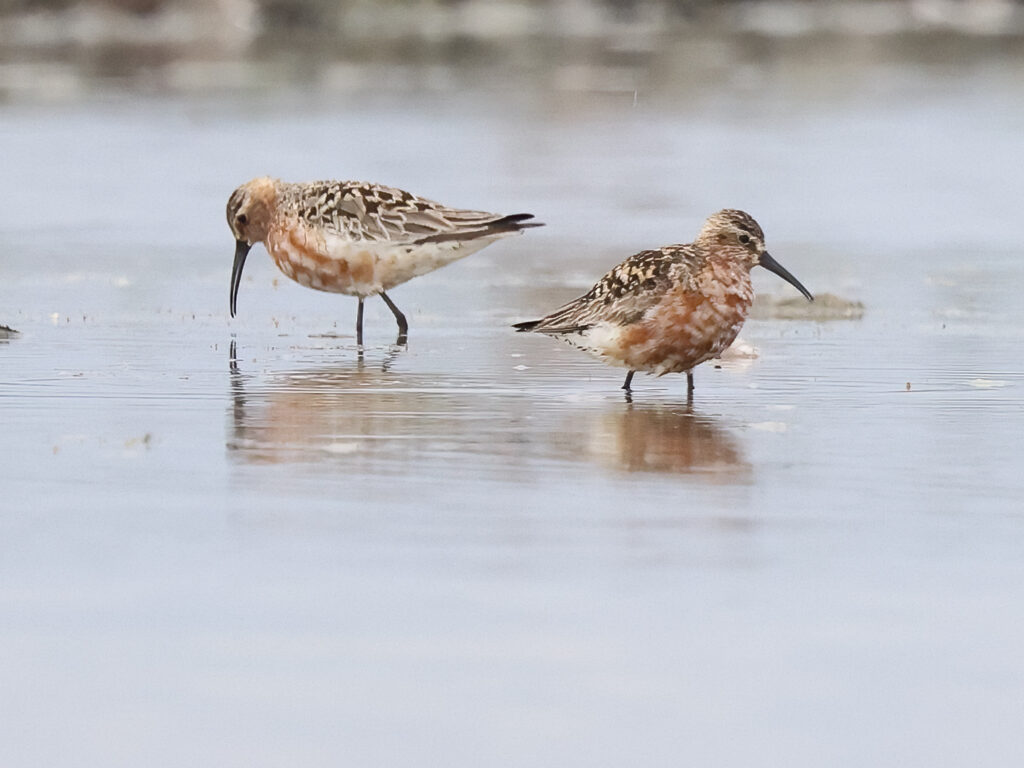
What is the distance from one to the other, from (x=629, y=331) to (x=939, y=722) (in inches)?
230

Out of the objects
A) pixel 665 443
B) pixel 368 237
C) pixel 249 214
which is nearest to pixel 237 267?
pixel 249 214

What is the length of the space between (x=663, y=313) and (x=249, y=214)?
4.65m

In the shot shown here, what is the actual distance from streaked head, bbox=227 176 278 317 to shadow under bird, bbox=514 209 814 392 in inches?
145

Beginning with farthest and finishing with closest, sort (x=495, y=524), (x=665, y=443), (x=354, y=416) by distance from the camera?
(x=354, y=416), (x=665, y=443), (x=495, y=524)

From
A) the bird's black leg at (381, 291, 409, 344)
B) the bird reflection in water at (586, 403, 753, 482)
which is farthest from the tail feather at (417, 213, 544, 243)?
the bird reflection in water at (586, 403, 753, 482)

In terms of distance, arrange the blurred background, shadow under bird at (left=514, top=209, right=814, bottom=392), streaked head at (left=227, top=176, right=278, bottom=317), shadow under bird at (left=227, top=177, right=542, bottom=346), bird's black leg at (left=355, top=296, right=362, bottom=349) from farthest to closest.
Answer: the blurred background, streaked head at (left=227, top=176, right=278, bottom=317), shadow under bird at (left=227, top=177, right=542, bottom=346), bird's black leg at (left=355, top=296, right=362, bottom=349), shadow under bird at (left=514, top=209, right=814, bottom=392)

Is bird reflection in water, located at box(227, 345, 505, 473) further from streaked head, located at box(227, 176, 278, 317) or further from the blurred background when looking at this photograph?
the blurred background

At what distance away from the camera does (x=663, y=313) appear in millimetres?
11906

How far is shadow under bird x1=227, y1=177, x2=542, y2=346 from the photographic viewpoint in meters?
15.0

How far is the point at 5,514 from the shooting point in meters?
8.70

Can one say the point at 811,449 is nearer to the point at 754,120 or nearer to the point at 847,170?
Answer: the point at 847,170

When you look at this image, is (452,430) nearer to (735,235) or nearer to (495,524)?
(495,524)

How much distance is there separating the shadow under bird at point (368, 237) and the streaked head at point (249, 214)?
5.3 inches

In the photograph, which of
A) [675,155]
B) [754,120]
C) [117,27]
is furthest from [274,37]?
[675,155]
